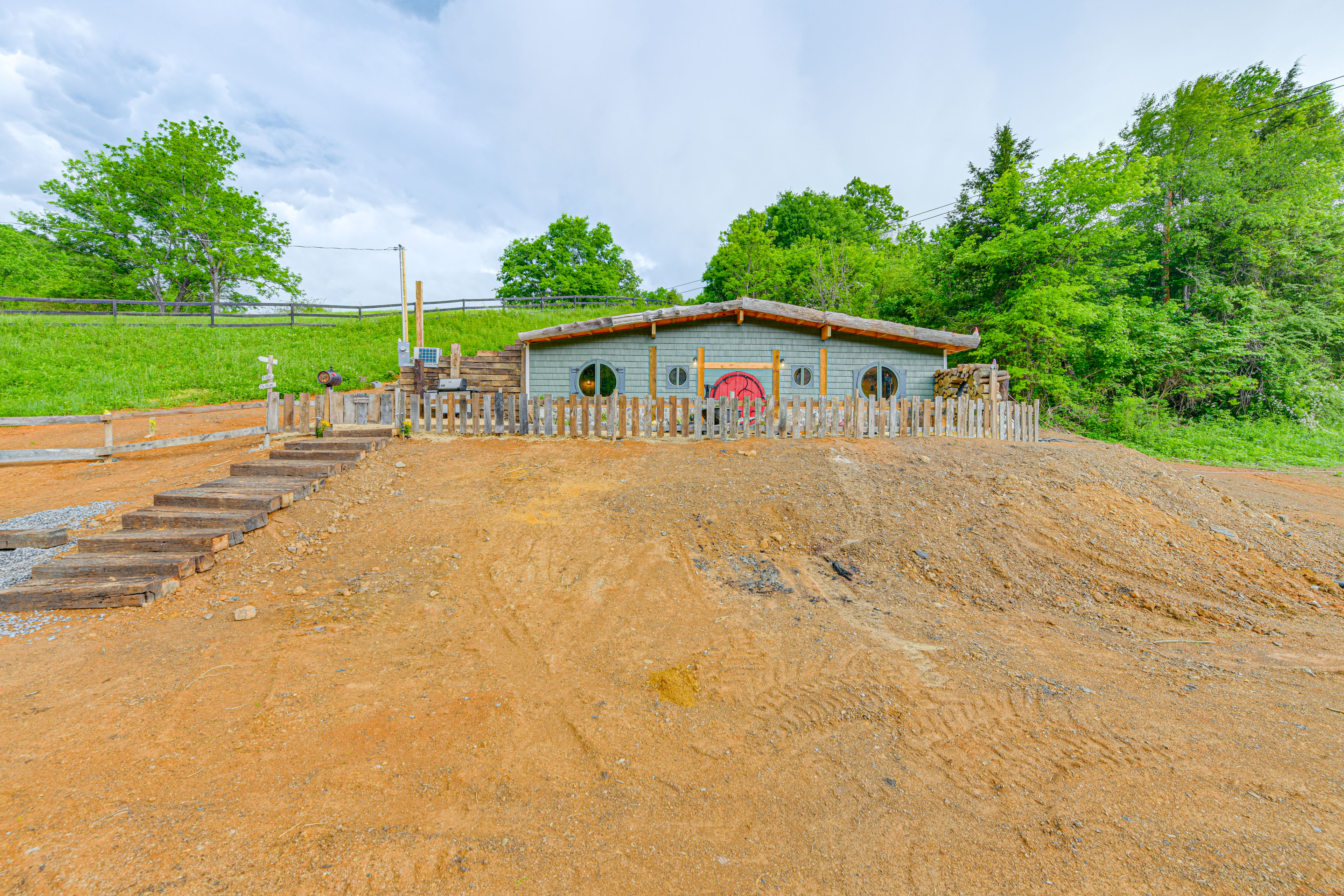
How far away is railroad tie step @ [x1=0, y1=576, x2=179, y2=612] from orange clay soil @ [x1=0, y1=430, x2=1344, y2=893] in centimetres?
23

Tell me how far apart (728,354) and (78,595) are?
44.1 feet

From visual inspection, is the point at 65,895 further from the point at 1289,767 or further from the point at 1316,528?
the point at 1316,528

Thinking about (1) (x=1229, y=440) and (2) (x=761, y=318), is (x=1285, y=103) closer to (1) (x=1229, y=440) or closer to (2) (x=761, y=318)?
(1) (x=1229, y=440)

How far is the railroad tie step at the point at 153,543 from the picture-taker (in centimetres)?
514

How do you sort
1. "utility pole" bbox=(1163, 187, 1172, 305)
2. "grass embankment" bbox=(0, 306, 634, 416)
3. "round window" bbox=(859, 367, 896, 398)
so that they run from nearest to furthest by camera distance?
1. "round window" bbox=(859, 367, 896, 398)
2. "grass embankment" bbox=(0, 306, 634, 416)
3. "utility pole" bbox=(1163, 187, 1172, 305)

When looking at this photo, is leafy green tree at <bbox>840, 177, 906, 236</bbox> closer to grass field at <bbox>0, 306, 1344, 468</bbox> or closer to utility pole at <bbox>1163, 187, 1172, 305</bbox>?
utility pole at <bbox>1163, 187, 1172, 305</bbox>

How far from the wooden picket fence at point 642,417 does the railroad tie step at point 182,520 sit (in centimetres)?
468

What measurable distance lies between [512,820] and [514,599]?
266 cm

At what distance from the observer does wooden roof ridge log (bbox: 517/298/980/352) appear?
13922 millimetres

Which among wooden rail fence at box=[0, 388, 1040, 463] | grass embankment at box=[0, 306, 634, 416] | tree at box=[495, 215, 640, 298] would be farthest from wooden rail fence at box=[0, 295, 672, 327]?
wooden rail fence at box=[0, 388, 1040, 463]

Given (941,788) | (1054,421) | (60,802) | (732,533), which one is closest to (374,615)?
(60,802)

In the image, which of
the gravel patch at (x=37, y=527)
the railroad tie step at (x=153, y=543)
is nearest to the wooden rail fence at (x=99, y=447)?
the gravel patch at (x=37, y=527)

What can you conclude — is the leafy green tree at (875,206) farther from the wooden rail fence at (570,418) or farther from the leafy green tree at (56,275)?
the leafy green tree at (56,275)

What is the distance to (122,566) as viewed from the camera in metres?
4.74
